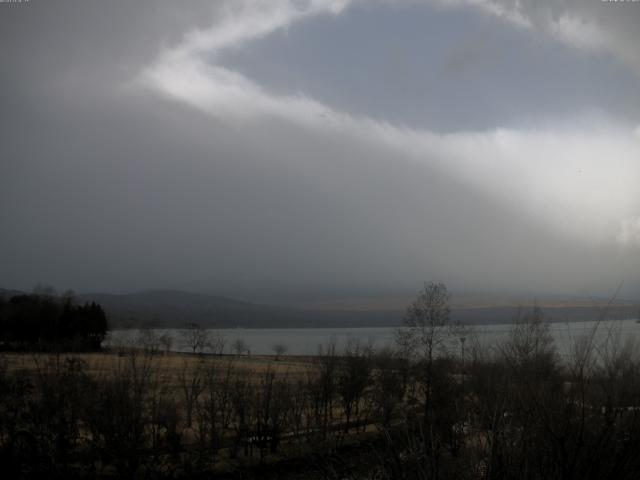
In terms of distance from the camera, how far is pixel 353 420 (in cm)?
3912

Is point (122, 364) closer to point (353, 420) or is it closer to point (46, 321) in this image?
point (353, 420)

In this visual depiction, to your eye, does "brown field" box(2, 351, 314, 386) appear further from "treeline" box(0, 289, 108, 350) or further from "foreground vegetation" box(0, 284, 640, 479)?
"treeline" box(0, 289, 108, 350)

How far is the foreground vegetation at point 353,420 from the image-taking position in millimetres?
6395

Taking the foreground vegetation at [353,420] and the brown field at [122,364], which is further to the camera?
the brown field at [122,364]

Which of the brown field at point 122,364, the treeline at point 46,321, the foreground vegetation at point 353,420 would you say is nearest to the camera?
the foreground vegetation at point 353,420

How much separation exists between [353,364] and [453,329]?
723 inches

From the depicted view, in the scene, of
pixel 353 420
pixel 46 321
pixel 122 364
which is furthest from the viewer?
pixel 46 321

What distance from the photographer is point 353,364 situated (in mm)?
40031

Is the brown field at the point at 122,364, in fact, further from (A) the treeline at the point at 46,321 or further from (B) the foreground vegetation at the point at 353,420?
(A) the treeline at the point at 46,321

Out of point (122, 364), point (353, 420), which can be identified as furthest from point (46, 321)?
point (353, 420)

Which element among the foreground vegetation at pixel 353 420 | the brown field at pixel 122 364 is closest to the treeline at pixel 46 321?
the brown field at pixel 122 364

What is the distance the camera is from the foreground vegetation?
6395 mm

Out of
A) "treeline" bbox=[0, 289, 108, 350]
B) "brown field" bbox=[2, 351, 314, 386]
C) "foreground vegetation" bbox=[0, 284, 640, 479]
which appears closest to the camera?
"foreground vegetation" bbox=[0, 284, 640, 479]

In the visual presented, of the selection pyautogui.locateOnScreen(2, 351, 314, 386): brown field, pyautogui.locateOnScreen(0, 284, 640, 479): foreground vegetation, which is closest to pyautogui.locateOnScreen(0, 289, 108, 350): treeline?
pyautogui.locateOnScreen(2, 351, 314, 386): brown field
